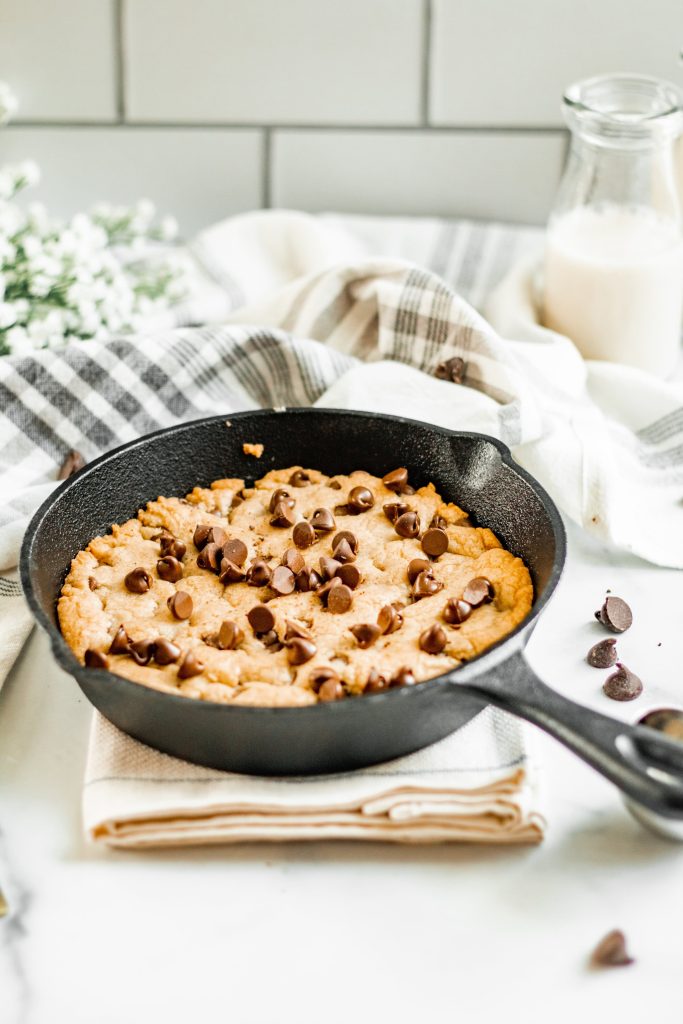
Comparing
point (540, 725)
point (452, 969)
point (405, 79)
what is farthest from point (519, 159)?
point (452, 969)

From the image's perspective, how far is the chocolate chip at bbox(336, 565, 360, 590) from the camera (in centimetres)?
143

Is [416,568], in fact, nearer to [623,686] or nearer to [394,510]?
[394,510]

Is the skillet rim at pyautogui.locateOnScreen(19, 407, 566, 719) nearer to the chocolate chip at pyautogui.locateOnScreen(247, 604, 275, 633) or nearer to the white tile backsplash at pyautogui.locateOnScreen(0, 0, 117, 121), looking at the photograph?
the chocolate chip at pyautogui.locateOnScreen(247, 604, 275, 633)

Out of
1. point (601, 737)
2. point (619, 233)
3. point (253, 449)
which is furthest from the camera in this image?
point (619, 233)

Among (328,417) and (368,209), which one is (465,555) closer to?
(328,417)

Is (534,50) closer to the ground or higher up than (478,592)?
higher up

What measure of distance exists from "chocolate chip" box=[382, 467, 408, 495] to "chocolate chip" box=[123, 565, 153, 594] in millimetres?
396

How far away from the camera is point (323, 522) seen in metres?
1.54

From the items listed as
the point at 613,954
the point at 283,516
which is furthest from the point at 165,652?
the point at 613,954

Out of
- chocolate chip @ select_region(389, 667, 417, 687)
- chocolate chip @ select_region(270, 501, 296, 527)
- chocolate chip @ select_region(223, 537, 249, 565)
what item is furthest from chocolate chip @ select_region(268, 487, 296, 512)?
chocolate chip @ select_region(389, 667, 417, 687)

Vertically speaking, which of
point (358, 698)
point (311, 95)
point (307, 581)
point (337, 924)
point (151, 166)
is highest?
point (311, 95)

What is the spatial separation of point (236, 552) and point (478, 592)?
335 millimetres

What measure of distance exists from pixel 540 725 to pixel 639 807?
17 cm

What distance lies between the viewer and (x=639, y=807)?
1.15m
